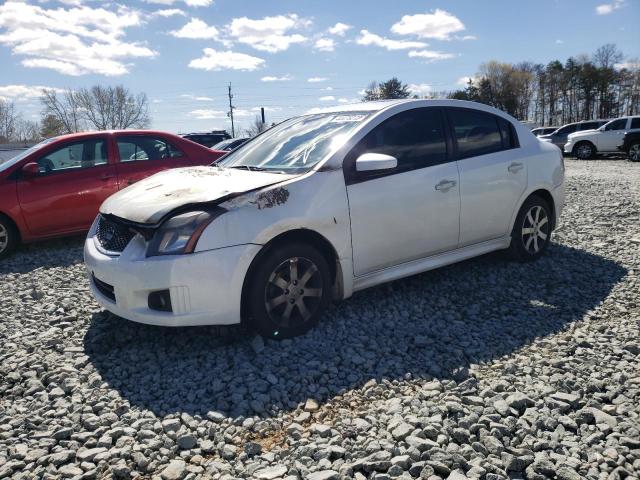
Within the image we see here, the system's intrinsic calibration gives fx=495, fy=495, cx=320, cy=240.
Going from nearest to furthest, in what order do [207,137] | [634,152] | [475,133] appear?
[475,133], [634,152], [207,137]

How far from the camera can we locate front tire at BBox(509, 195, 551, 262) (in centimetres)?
512

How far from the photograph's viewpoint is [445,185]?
4.28m

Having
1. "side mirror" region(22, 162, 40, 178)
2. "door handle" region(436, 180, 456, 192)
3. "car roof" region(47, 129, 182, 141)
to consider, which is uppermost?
"car roof" region(47, 129, 182, 141)

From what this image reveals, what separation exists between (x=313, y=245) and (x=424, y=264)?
1.13 metres

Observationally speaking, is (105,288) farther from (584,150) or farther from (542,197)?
(584,150)

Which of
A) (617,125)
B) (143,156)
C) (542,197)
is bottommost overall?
(542,197)

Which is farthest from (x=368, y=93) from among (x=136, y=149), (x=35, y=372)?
(x=35, y=372)

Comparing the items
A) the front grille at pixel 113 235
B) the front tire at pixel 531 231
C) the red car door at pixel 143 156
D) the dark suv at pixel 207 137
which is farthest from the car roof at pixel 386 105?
the dark suv at pixel 207 137

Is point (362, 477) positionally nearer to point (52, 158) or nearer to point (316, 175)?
point (316, 175)

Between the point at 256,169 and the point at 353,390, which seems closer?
the point at 353,390

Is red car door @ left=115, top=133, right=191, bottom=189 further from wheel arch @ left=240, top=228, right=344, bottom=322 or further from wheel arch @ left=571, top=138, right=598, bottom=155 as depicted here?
wheel arch @ left=571, top=138, right=598, bottom=155

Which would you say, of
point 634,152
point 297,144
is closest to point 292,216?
point 297,144

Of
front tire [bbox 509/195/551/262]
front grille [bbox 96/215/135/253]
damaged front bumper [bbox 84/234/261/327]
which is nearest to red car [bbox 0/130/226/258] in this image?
front grille [bbox 96/215/135/253]

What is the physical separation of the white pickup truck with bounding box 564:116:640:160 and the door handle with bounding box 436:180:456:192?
64.1 feet
